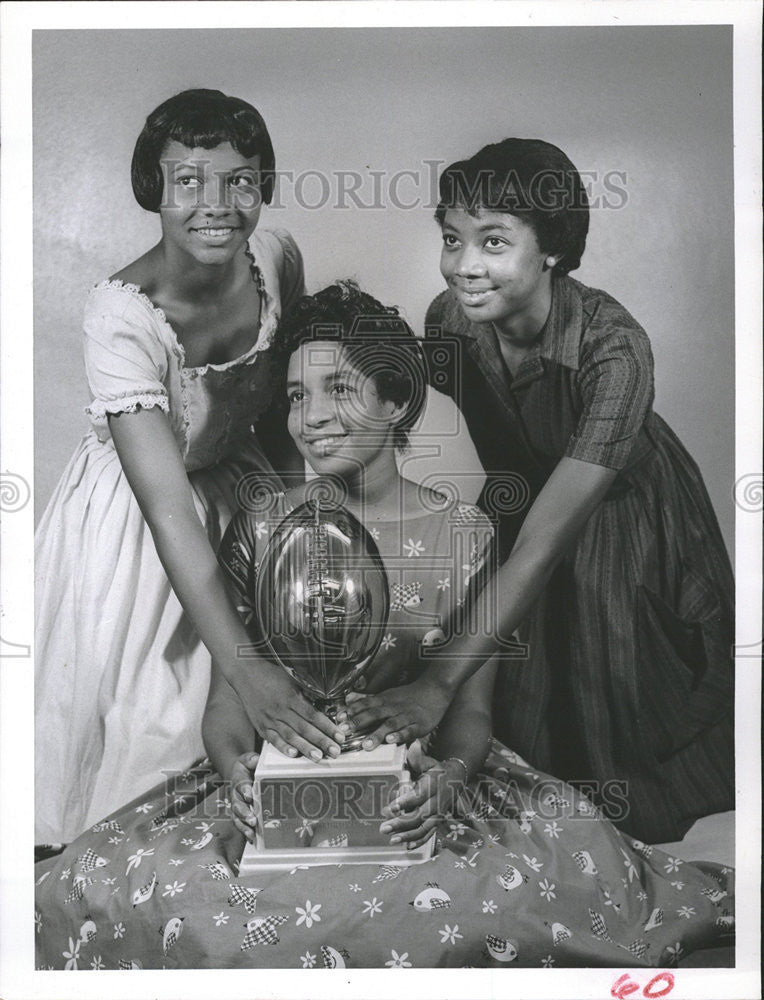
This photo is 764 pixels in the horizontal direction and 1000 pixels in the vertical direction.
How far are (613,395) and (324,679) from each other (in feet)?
2.41

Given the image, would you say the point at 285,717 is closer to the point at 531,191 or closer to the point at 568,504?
the point at 568,504

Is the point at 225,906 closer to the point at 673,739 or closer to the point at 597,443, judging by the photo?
the point at 673,739

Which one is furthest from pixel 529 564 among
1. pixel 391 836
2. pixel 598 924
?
pixel 598 924

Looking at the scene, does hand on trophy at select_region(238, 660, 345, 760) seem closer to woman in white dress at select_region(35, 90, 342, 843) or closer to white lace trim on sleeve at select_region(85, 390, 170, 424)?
woman in white dress at select_region(35, 90, 342, 843)

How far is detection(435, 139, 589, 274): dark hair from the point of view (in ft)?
6.92

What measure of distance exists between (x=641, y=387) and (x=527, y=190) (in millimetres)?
417

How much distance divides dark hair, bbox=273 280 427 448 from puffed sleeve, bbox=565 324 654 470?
300 mm

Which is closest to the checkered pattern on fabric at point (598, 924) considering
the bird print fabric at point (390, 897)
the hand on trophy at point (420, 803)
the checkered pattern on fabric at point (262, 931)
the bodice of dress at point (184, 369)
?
the bird print fabric at point (390, 897)

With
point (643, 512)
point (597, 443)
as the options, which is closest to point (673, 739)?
point (643, 512)

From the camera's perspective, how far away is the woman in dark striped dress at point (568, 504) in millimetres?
2111

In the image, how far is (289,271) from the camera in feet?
6.98

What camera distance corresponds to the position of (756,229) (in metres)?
2.17

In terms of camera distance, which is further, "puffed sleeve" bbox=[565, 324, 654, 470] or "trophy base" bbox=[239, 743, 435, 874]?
"puffed sleeve" bbox=[565, 324, 654, 470]

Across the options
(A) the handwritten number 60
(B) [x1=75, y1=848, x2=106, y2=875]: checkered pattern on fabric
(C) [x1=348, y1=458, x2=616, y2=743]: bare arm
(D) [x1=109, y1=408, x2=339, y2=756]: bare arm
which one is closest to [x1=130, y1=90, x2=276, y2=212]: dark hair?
(D) [x1=109, y1=408, x2=339, y2=756]: bare arm
